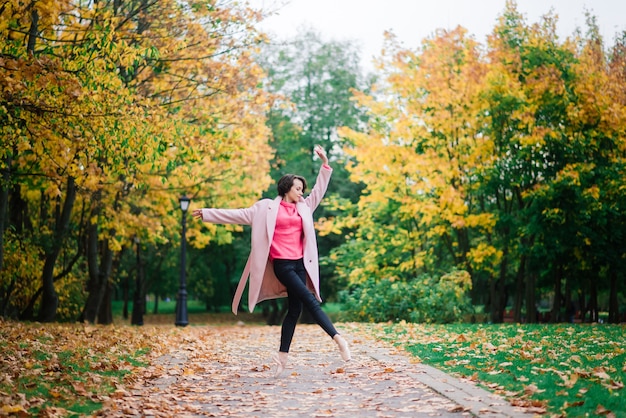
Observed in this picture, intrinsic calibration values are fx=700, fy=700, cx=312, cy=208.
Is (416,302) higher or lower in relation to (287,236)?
lower

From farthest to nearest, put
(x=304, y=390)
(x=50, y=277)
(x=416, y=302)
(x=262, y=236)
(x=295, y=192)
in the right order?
(x=416, y=302), (x=50, y=277), (x=295, y=192), (x=262, y=236), (x=304, y=390)

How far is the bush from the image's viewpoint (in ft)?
61.2

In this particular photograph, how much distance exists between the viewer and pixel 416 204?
21.4m

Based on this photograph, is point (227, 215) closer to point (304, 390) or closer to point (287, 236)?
point (287, 236)

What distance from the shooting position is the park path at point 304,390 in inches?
229

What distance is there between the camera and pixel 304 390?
6.92m

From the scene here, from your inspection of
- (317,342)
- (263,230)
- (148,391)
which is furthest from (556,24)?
(148,391)

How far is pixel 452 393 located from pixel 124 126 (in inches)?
279

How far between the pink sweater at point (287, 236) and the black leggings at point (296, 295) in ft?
0.25

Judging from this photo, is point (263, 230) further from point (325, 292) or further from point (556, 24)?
point (325, 292)

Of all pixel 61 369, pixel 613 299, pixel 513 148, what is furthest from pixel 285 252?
pixel 613 299

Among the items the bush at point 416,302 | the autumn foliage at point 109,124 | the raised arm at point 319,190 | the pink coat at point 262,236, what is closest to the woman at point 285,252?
the pink coat at point 262,236

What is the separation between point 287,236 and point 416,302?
12118 mm

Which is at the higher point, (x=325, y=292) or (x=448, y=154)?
(x=448, y=154)
